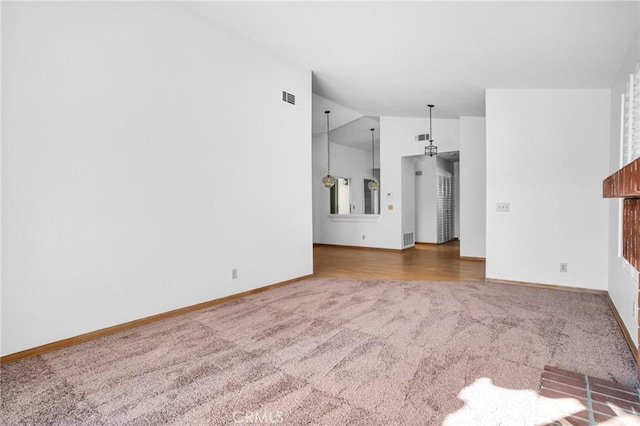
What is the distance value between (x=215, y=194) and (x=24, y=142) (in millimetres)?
1682

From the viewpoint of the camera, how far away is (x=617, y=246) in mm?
3373

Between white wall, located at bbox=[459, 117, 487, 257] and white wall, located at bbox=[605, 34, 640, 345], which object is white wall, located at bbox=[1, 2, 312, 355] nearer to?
white wall, located at bbox=[605, 34, 640, 345]

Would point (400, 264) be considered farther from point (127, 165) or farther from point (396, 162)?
point (127, 165)

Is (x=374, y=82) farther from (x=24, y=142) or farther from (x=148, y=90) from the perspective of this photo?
(x=24, y=142)

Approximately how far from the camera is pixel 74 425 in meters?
1.63

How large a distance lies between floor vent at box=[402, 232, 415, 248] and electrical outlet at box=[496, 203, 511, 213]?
3.48 meters

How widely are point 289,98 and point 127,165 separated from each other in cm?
251

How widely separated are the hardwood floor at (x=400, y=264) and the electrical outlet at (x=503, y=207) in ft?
3.49

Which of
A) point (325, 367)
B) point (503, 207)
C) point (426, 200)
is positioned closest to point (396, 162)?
point (426, 200)

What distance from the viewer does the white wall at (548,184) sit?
4.21m

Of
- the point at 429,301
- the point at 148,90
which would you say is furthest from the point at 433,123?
the point at 148,90

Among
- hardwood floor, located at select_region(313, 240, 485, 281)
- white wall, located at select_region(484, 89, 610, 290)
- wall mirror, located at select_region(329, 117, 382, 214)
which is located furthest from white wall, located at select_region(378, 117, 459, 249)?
white wall, located at select_region(484, 89, 610, 290)

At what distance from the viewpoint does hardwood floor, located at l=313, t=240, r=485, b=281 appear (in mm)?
5215

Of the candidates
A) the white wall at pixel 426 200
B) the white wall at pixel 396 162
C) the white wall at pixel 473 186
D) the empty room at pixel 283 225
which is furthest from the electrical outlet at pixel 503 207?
the white wall at pixel 426 200
